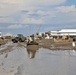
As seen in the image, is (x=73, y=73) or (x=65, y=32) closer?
(x=73, y=73)

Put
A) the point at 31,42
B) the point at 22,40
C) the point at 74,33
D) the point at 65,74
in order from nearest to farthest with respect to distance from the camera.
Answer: the point at 65,74, the point at 31,42, the point at 22,40, the point at 74,33

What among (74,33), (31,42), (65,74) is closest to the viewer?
(65,74)

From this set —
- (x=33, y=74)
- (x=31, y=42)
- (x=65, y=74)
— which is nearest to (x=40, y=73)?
(x=33, y=74)

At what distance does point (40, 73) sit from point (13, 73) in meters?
2.09

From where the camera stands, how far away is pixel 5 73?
74.5 feet

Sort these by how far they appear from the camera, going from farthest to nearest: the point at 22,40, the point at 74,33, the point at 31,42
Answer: the point at 74,33
the point at 22,40
the point at 31,42

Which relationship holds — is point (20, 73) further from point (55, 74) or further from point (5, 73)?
point (55, 74)

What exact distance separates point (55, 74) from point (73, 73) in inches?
56.6

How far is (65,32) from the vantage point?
173 metres

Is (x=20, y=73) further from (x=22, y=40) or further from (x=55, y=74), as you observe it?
(x=22, y=40)

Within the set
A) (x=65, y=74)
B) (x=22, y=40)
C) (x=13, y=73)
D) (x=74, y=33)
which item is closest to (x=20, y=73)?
(x=13, y=73)

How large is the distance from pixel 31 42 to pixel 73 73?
52.5 metres

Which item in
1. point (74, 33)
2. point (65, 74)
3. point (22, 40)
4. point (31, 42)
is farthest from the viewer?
point (74, 33)

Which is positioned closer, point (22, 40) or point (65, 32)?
point (22, 40)
